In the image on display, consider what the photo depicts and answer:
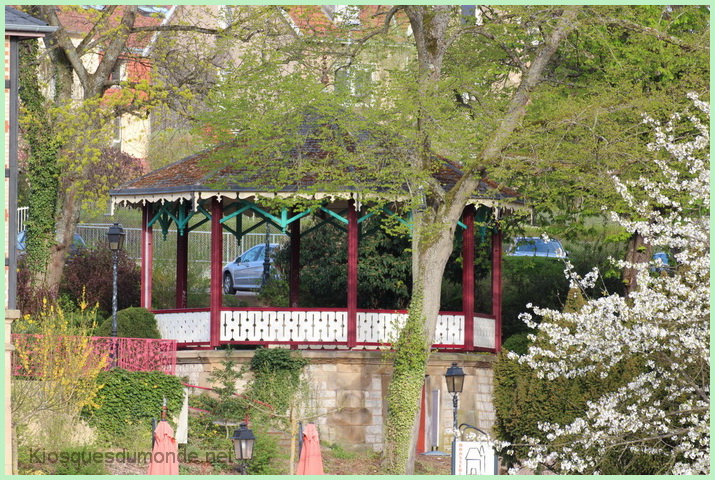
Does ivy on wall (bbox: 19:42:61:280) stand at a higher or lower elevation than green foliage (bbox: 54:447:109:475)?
higher

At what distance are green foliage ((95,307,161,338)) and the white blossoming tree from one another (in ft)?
29.9

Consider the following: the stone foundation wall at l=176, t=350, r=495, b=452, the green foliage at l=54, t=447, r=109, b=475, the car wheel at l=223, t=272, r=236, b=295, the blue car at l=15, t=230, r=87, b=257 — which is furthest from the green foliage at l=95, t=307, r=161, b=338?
the car wheel at l=223, t=272, r=236, b=295

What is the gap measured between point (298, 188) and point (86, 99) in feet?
25.6

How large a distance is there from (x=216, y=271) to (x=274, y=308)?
1333mm

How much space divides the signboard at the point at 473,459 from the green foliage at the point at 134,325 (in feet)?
27.1

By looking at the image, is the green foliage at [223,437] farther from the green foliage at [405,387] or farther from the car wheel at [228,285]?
the car wheel at [228,285]

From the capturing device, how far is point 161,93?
103 ft

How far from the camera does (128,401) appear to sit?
23281 millimetres

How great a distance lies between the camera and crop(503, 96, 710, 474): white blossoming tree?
1859 cm

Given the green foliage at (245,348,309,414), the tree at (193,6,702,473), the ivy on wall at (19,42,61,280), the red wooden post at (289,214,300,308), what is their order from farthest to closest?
the ivy on wall at (19,42,61,280), the red wooden post at (289,214,300,308), the green foliage at (245,348,309,414), the tree at (193,6,702,473)

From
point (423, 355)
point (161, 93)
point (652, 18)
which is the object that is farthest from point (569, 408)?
point (161, 93)

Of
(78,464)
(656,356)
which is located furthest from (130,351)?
(656,356)

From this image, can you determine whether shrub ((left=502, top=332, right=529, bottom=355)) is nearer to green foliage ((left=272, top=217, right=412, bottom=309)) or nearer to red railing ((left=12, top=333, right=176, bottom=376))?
green foliage ((left=272, top=217, right=412, bottom=309))

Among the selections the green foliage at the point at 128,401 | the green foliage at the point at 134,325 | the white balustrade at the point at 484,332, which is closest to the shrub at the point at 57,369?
the green foliage at the point at 128,401
